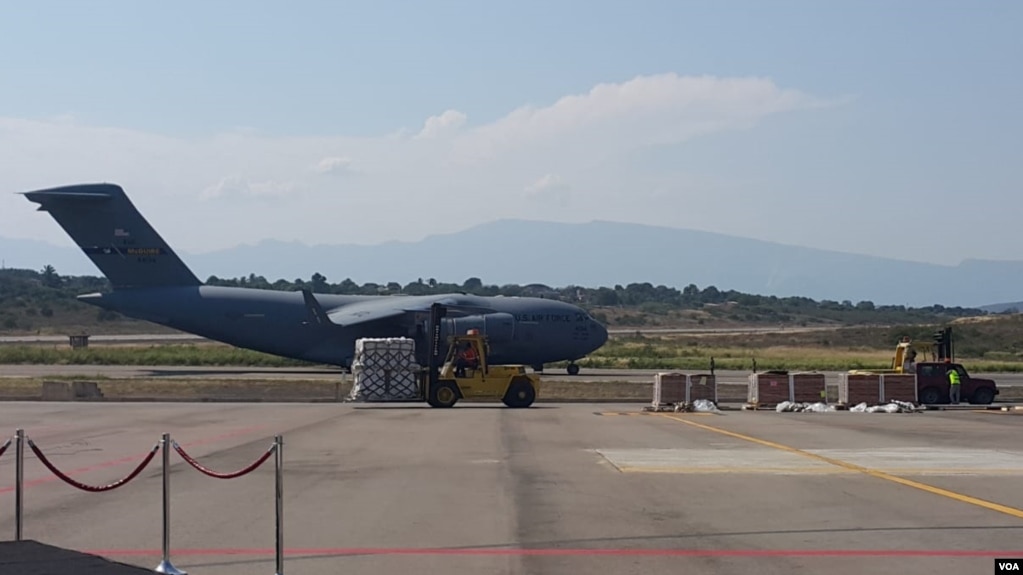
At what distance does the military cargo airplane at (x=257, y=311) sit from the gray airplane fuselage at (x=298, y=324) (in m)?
0.04

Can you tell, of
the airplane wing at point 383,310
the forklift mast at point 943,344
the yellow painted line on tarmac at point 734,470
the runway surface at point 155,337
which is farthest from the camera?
the runway surface at point 155,337

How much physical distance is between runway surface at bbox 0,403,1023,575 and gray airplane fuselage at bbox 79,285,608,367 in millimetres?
21432

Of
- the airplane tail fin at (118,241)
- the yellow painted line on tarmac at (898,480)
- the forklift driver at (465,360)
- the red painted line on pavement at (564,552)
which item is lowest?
the yellow painted line on tarmac at (898,480)

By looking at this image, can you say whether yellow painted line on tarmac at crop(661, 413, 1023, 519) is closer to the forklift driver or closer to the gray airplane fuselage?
the forklift driver

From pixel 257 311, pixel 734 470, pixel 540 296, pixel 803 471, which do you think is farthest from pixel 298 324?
pixel 540 296

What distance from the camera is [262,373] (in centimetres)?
5331

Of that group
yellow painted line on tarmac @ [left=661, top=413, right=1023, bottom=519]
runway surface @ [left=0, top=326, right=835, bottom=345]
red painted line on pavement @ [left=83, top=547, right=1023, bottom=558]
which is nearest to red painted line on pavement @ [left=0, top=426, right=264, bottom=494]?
red painted line on pavement @ [left=83, top=547, right=1023, bottom=558]

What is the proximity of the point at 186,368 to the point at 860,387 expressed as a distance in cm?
3143

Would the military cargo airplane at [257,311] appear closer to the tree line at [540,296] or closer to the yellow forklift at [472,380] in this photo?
the yellow forklift at [472,380]

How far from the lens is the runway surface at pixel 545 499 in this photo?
36.0 ft

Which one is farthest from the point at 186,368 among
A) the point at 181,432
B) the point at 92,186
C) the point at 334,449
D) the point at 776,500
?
the point at 776,500

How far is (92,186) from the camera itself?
49625 mm

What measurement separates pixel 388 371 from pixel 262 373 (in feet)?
60.9

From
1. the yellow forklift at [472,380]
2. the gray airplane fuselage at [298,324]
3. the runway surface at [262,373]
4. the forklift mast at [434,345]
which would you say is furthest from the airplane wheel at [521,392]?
the gray airplane fuselage at [298,324]
